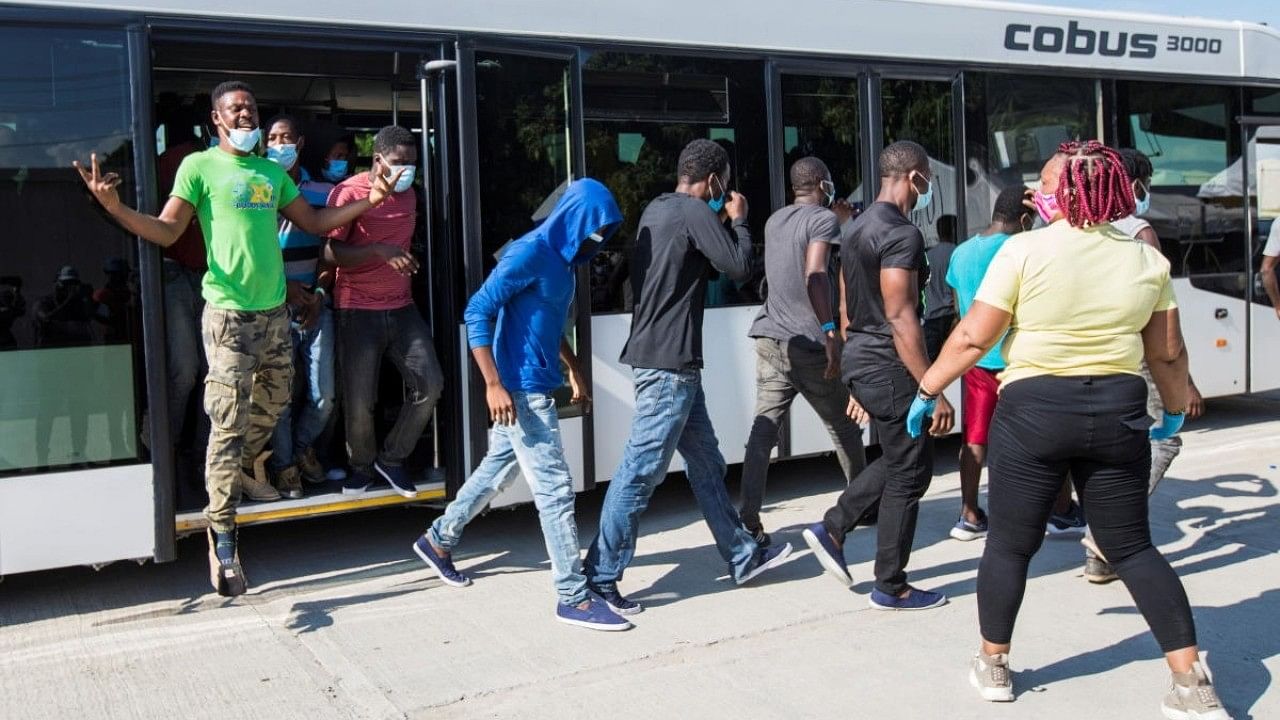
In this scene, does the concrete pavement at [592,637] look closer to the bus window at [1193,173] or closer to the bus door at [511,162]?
the bus door at [511,162]

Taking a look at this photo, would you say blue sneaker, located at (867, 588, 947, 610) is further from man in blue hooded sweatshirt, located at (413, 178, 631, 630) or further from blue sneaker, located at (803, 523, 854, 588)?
man in blue hooded sweatshirt, located at (413, 178, 631, 630)

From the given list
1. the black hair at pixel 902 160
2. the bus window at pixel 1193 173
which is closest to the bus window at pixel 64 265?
the black hair at pixel 902 160

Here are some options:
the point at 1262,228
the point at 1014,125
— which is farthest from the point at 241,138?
the point at 1262,228

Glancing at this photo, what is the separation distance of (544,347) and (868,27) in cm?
341

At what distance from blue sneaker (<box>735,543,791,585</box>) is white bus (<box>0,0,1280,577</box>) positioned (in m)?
1.16

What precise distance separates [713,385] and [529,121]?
1798 mm

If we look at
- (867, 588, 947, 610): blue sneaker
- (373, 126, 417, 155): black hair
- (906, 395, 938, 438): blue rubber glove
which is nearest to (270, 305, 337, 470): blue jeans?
(373, 126, 417, 155): black hair

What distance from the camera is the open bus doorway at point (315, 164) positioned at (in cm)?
566

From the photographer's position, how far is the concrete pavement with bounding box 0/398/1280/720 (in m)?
4.24

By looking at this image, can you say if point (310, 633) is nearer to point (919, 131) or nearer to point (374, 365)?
point (374, 365)

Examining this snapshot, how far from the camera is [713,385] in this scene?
6.85 metres

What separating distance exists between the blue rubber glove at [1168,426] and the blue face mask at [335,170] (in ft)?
14.4

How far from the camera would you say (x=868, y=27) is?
7160mm

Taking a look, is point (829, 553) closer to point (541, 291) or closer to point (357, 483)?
point (541, 291)
